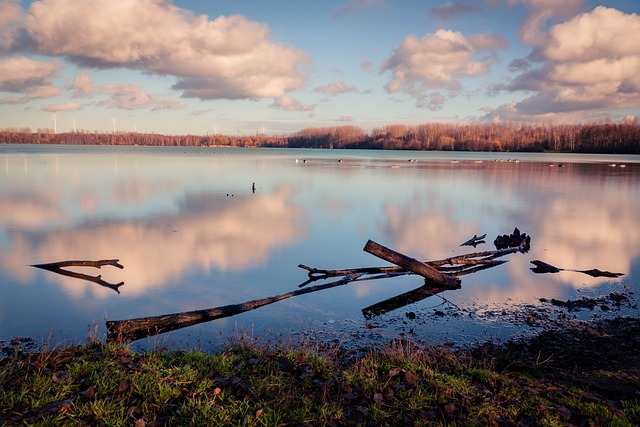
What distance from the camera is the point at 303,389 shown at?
256 inches

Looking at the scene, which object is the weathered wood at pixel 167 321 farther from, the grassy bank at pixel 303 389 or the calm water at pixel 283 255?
the grassy bank at pixel 303 389

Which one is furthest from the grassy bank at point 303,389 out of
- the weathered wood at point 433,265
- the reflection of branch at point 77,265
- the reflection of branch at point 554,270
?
the reflection of branch at point 554,270

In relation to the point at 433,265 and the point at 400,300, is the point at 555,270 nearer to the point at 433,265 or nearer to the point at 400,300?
the point at 433,265

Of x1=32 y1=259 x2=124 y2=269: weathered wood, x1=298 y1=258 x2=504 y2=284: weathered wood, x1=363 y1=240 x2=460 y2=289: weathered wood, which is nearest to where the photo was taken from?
x1=363 y1=240 x2=460 y2=289: weathered wood

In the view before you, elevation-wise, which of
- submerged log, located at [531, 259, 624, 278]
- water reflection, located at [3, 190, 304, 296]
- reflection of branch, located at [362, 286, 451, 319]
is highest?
water reflection, located at [3, 190, 304, 296]

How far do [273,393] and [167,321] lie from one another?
4.74m

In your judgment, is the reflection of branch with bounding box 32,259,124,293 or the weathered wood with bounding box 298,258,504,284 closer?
the reflection of branch with bounding box 32,259,124,293

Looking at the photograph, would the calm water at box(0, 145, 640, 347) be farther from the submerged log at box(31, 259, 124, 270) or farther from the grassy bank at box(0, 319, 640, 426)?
the grassy bank at box(0, 319, 640, 426)

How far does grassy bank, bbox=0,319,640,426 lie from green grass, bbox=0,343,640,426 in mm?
17

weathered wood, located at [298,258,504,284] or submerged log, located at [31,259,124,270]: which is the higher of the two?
submerged log, located at [31,259,124,270]

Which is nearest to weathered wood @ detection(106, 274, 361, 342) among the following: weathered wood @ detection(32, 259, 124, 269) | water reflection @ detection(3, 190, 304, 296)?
water reflection @ detection(3, 190, 304, 296)

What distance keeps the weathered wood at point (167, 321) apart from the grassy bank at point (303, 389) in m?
1.58

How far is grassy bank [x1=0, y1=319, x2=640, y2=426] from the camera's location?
5.60 meters

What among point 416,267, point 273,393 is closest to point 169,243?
point 416,267
